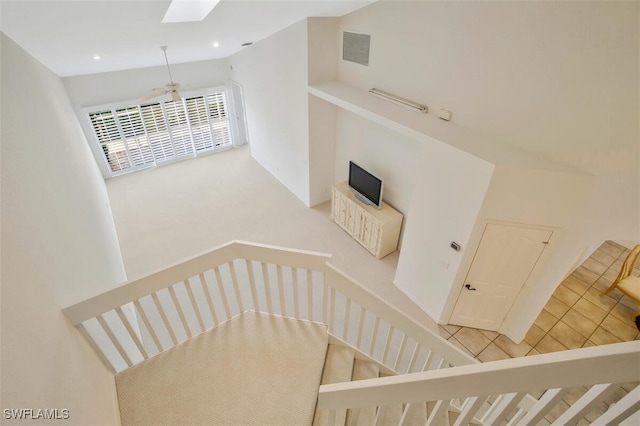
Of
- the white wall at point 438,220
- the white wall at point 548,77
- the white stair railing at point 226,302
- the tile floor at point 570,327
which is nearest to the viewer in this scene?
the white stair railing at point 226,302

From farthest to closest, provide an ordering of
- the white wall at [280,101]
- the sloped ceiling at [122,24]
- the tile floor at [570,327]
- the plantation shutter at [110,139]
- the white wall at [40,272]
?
1. the plantation shutter at [110,139]
2. the white wall at [280,101]
3. the tile floor at [570,327]
4. the sloped ceiling at [122,24]
5. the white wall at [40,272]

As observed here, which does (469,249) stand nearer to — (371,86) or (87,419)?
(371,86)

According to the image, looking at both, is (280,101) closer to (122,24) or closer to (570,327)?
(122,24)

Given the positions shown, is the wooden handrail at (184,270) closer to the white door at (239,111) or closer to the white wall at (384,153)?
the white wall at (384,153)

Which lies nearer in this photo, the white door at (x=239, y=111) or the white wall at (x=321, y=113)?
the white wall at (x=321, y=113)

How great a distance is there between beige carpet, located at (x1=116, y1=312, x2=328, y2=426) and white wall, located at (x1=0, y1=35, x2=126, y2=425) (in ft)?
0.83

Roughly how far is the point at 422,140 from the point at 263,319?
2749 mm

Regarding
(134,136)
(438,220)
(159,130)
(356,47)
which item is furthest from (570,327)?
(134,136)

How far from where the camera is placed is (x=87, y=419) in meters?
1.67

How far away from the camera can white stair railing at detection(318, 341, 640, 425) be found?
904mm

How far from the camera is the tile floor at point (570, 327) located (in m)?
4.11

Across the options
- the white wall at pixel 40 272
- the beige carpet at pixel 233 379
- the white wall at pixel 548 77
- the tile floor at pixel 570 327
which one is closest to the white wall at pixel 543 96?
the white wall at pixel 548 77

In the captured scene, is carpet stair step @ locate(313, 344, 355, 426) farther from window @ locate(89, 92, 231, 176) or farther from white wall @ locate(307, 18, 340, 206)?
window @ locate(89, 92, 231, 176)

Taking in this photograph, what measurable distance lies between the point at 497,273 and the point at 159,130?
849 cm
